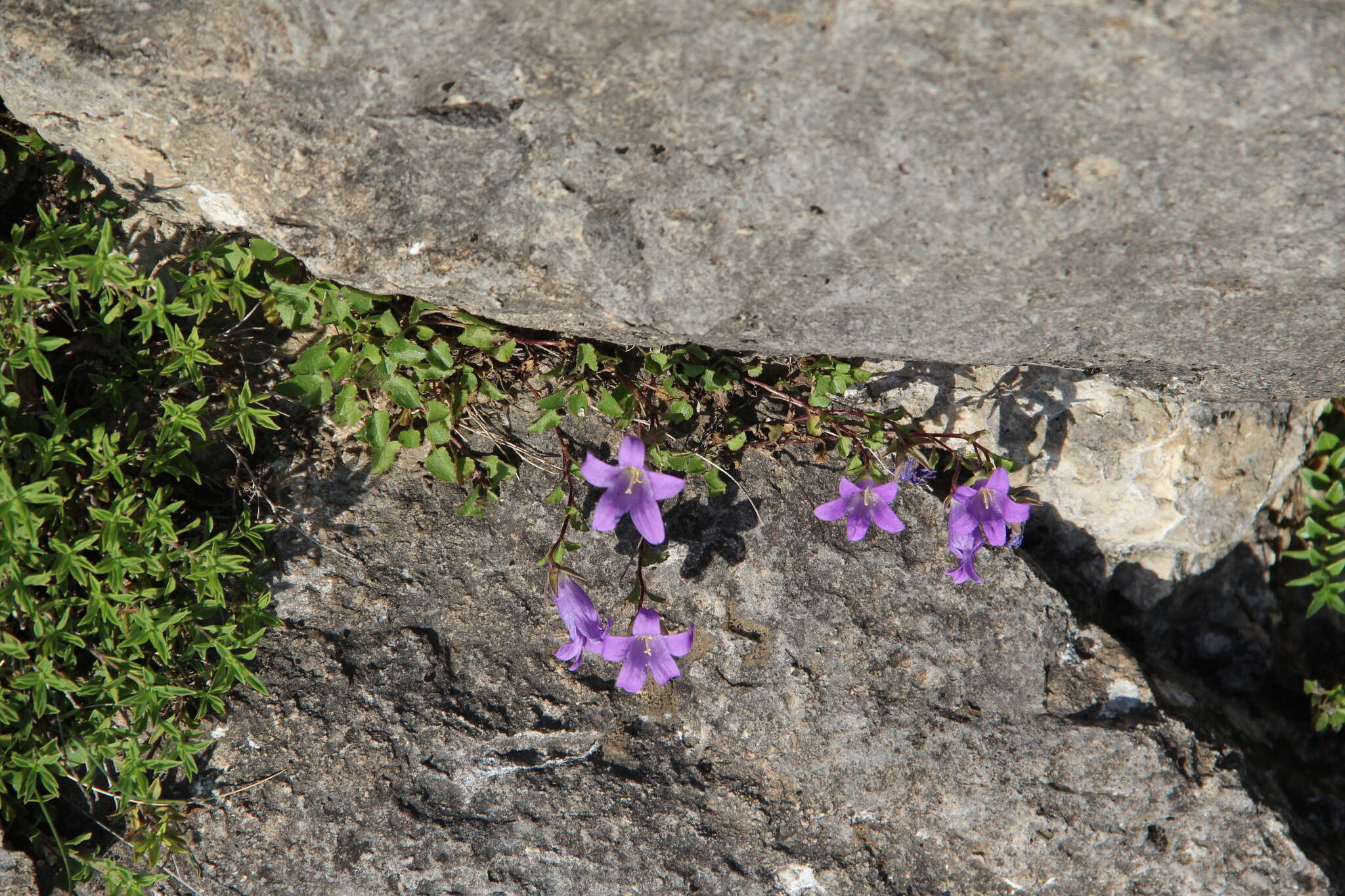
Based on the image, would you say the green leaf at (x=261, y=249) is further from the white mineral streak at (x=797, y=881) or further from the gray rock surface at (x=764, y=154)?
the white mineral streak at (x=797, y=881)

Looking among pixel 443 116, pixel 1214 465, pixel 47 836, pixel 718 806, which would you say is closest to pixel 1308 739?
pixel 1214 465

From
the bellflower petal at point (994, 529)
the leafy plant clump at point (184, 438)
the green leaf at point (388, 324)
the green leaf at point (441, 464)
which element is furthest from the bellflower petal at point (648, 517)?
the bellflower petal at point (994, 529)

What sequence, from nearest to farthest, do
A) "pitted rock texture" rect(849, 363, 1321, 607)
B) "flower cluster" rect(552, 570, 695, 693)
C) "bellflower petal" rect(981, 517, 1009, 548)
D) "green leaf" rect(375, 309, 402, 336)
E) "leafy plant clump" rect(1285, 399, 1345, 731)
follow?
1. "green leaf" rect(375, 309, 402, 336)
2. "flower cluster" rect(552, 570, 695, 693)
3. "bellflower petal" rect(981, 517, 1009, 548)
4. "pitted rock texture" rect(849, 363, 1321, 607)
5. "leafy plant clump" rect(1285, 399, 1345, 731)

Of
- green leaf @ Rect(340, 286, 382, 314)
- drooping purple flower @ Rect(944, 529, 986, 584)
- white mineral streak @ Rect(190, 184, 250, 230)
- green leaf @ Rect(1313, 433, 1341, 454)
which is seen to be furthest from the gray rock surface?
green leaf @ Rect(1313, 433, 1341, 454)

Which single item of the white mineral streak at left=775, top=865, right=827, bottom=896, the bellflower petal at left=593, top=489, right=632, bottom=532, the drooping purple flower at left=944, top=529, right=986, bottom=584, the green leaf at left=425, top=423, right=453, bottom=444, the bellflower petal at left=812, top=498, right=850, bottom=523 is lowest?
the white mineral streak at left=775, top=865, right=827, bottom=896

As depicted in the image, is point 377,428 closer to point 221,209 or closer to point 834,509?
point 221,209

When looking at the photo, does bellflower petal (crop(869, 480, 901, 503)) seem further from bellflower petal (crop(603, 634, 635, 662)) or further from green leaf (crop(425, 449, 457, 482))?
green leaf (crop(425, 449, 457, 482))
